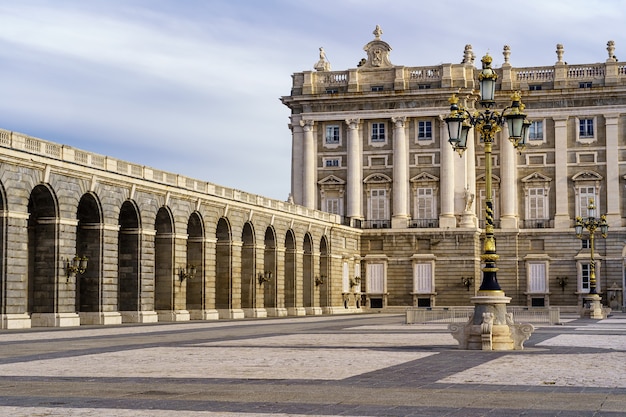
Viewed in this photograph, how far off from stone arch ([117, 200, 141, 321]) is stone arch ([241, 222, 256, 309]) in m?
15.0

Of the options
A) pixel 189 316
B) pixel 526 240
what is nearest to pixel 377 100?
pixel 526 240

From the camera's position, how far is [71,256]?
48969 millimetres

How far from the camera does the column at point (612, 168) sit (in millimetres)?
90375

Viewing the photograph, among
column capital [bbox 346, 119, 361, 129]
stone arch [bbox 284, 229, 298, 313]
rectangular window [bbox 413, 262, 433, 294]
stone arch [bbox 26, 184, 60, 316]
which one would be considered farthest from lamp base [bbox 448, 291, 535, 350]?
column capital [bbox 346, 119, 361, 129]

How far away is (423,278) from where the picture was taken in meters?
92.6

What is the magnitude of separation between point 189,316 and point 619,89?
4659 centimetres

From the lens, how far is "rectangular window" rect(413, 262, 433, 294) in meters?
92.3

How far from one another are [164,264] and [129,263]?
156 inches

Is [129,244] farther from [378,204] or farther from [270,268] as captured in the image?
[378,204]

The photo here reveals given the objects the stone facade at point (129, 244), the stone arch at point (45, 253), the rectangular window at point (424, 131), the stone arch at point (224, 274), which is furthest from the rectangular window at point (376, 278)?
the stone arch at point (45, 253)

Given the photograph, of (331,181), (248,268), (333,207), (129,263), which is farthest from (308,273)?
(129,263)

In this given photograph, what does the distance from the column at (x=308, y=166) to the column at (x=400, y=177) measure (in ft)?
24.0

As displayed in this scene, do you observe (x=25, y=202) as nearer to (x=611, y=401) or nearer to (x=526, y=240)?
(x=611, y=401)

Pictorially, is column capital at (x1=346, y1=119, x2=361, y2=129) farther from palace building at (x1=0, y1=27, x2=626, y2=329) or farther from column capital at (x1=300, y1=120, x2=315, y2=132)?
column capital at (x1=300, y1=120, x2=315, y2=132)
